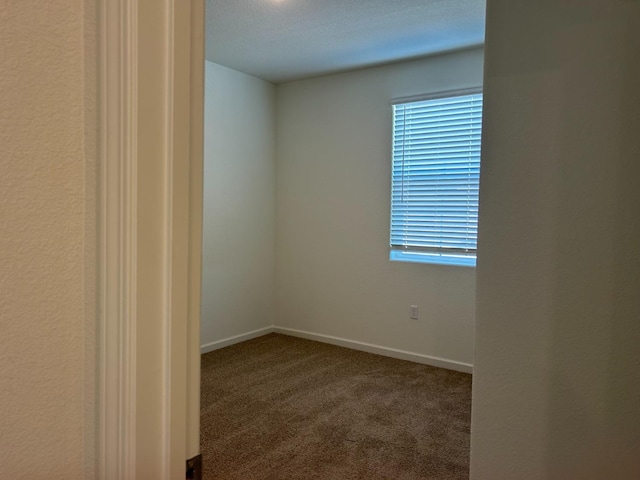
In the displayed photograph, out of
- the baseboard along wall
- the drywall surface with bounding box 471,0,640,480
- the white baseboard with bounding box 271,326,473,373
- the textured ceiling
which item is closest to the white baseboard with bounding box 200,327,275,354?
the baseboard along wall

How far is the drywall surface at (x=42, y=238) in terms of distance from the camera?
1.68 feet

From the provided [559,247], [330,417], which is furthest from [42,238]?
[330,417]

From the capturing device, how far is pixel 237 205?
4398 millimetres

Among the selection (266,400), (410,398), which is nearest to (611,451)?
(410,398)

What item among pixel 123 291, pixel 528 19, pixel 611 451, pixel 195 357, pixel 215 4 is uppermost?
pixel 215 4

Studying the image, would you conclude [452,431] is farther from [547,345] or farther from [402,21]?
[402,21]

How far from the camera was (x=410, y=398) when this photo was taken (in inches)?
126

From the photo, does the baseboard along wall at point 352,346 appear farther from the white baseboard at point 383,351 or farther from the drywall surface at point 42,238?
the drywall surface at point 42,238

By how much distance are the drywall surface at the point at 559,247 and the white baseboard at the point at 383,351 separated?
226 centimetres

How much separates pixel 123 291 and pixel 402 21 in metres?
3.02

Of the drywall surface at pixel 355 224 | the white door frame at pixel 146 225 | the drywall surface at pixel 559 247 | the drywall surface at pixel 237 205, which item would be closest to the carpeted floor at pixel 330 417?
the drywall surface at pixel 355 224

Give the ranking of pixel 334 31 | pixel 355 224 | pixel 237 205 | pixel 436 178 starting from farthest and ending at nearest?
pixel 237 205, pixel 355 224, pixel 436 178, pixel 334 31

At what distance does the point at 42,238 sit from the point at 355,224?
12.5 ft

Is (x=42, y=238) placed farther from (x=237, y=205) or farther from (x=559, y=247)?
(x=237, y=205)
